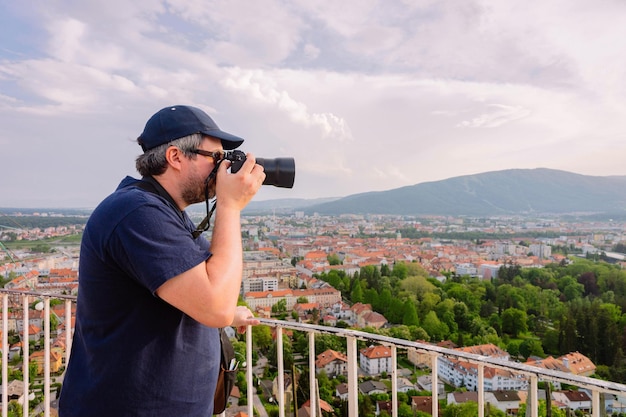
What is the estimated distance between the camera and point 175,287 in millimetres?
706

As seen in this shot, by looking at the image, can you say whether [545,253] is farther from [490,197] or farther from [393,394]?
[490,197]

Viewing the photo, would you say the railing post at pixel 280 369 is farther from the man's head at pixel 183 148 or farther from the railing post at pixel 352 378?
the man's head at pixel 183 148

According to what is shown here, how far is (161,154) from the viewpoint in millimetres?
848

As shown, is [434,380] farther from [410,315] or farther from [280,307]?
[280,307]

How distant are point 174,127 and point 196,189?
127 millimetres

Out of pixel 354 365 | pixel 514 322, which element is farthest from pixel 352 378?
pixel 514 322

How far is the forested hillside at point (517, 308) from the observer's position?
18.0 metres

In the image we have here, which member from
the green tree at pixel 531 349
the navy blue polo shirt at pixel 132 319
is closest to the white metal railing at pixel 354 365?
the navy blue polo shirt at pixel 132 319

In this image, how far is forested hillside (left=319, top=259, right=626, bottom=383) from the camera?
1798cm

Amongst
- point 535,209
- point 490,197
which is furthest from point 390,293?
point 490,197

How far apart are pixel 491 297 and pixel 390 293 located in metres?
6.18

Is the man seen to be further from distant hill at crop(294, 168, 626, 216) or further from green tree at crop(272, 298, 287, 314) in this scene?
distant hill at crop(294, 168, 626, 216)

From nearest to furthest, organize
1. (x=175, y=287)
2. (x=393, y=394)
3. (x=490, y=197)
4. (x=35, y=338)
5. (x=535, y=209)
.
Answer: (x=175, y=287)
(x=393, y=394)
(x=35, y=338)
(x=535, y=209)
(x=490, y=197)

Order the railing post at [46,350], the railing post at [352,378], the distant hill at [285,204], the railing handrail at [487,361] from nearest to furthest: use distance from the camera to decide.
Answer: the railing handrail at [487,361], the railing post at [352,378], the railing post at [46,350], the distant hill at [285,204]
